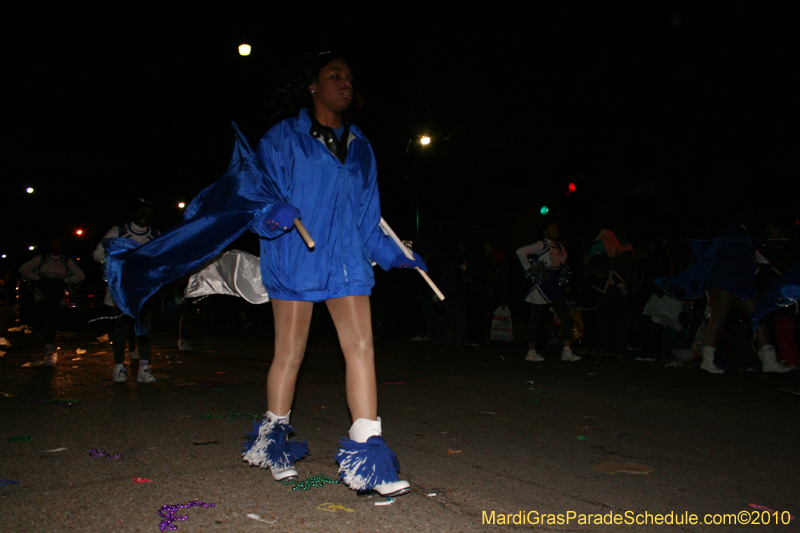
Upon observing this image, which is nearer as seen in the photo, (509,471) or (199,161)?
(509,471)

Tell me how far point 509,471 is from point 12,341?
12.0 metres

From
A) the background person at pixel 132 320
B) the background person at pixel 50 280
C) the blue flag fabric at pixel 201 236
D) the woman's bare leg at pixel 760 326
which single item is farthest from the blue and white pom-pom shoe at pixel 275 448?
the background person at pixel 50 280

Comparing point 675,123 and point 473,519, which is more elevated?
point 675,123

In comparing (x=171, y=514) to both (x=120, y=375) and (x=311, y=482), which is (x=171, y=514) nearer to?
(x=311, y=482)

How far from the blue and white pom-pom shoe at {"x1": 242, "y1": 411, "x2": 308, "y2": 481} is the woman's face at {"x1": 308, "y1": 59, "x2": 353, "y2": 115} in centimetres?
157

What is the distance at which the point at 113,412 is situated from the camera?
16.2 feet

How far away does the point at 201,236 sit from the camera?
315cm

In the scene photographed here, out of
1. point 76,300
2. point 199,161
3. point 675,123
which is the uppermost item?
point 199,161

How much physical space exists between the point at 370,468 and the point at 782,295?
4504 mm

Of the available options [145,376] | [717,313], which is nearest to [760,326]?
[717,313]

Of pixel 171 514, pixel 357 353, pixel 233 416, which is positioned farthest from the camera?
pixel 233 416

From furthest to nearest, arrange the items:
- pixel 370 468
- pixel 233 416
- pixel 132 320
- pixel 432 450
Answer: pixel 132 320 → pixel 233 416 → pixel 432 450 → pixel 370 468

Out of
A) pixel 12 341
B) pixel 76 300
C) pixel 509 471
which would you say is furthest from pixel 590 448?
pixel 76 300

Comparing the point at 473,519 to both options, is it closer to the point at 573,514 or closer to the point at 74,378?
the point at 573,514
